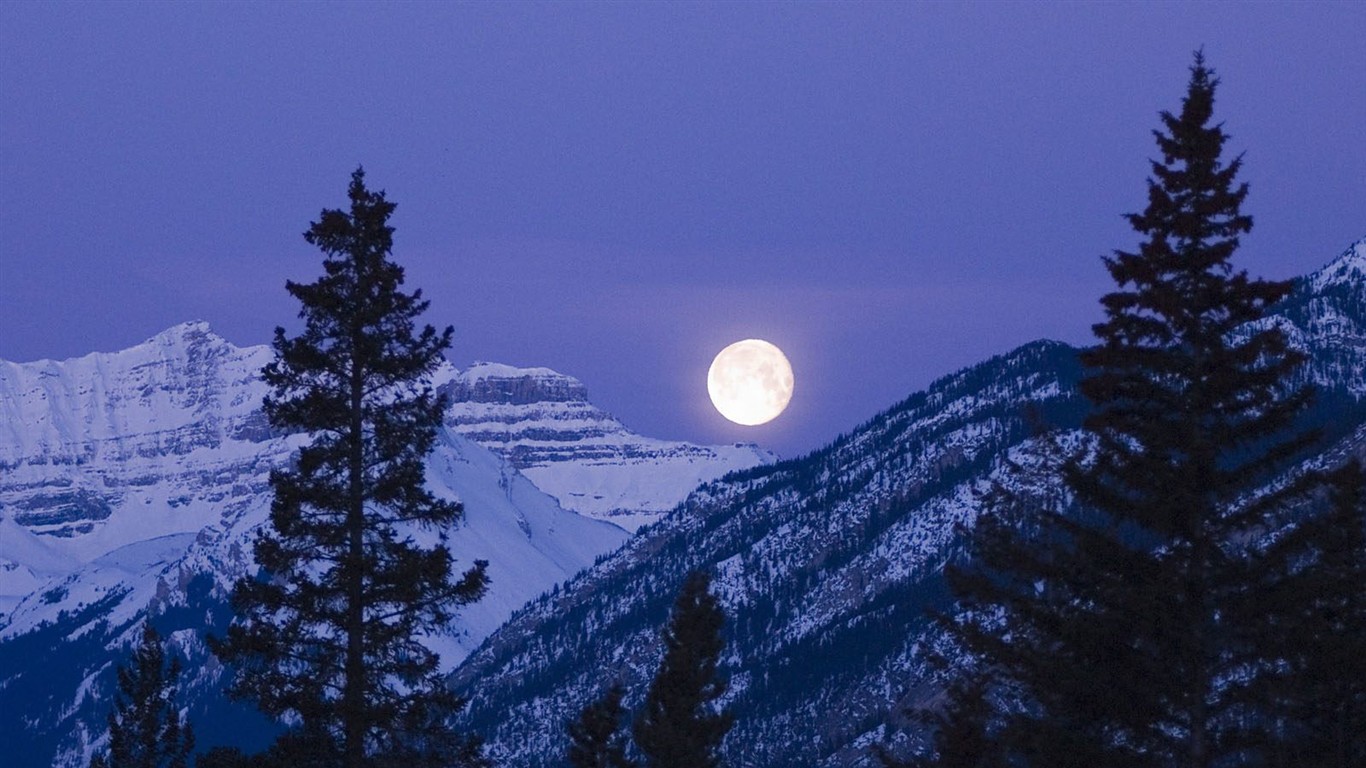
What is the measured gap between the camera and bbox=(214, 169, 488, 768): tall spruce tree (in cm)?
3180

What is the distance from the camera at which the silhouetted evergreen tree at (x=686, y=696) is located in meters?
58.5

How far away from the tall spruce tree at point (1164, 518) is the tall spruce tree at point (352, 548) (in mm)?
8993

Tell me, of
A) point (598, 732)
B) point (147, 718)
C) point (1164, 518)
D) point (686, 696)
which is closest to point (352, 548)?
point (1164, 518)

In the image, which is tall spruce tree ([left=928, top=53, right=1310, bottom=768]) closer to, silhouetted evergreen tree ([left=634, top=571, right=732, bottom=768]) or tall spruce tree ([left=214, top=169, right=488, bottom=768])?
tall spruce tree ([left=214, top=169, right=488, bottom=768])

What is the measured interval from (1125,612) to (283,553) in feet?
42.0

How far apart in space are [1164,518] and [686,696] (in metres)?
33.7

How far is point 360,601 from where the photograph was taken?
31.8m

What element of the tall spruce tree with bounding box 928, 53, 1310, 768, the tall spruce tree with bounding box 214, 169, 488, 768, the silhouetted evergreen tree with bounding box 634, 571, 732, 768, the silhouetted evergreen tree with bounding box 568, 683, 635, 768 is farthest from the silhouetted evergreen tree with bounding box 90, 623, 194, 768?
the tall spruce tree with bounding box 928, 53, 1310, 768

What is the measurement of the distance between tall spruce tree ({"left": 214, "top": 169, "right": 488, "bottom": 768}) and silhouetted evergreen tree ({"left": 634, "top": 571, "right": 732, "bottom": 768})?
25.6 m

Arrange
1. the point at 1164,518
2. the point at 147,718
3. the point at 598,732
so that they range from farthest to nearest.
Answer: the point at 598,732 → the point at 147,718 → the point at 1164,518

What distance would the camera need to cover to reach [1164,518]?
27547 mm

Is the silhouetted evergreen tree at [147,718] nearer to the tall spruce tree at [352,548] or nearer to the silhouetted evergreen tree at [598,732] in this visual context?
the silhouetted evergreen tree at [598,732]

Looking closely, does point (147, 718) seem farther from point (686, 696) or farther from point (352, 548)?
point (352, 548)

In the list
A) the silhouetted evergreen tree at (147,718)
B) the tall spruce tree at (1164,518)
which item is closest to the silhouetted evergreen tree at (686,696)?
the silhouetted evergreen tree at (147,718)
